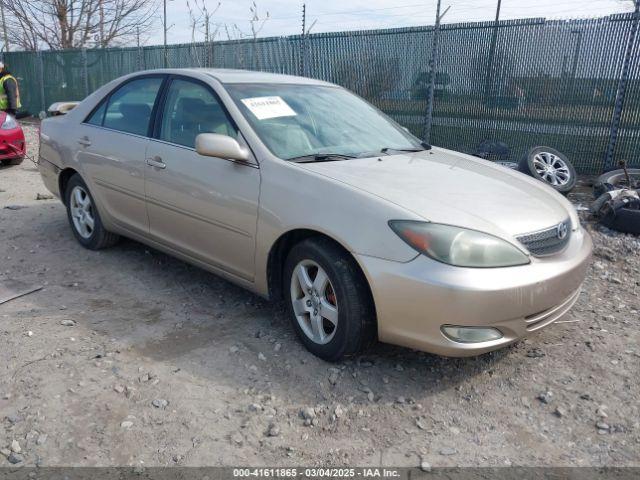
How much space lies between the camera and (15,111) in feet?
36.1

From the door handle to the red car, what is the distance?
19.8ft

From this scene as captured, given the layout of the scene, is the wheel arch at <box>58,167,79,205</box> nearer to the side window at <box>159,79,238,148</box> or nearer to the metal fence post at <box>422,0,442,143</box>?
the side window at <box>159,79,238,148</box>

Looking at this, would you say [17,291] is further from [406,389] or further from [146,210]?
[406,389]

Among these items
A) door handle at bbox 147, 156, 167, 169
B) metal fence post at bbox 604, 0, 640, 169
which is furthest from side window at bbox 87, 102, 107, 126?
metal fence post at bbox 604, 0, 640, 169

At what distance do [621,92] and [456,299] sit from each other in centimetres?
691

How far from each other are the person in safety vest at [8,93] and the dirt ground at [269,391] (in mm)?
8290

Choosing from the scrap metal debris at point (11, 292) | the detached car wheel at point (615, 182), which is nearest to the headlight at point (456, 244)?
the scrap metal debris at point (11, 292)

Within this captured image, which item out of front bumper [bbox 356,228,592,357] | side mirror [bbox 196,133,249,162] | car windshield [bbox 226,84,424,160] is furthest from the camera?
car windshield [bbox 226,84,424,160]

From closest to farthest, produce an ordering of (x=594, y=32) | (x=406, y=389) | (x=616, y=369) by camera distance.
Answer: (x=406, y=389), (x=616, y=369), (x=594, y=32)

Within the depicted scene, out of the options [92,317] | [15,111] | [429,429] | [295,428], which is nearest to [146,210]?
[92,317]

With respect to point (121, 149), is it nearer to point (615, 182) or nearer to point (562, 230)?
point (562, 230)

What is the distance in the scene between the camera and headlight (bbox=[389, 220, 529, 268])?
270cm

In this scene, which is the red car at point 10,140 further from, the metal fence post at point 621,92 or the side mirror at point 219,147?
the metal fence post at point 621,92

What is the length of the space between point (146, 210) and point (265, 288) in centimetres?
132
